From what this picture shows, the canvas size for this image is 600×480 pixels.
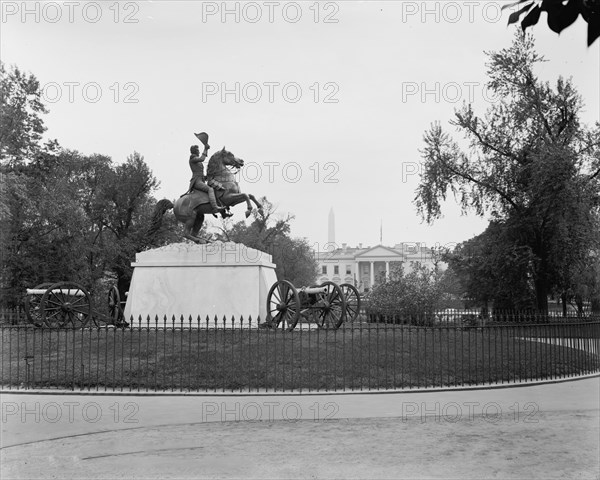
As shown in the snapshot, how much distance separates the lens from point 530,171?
3234cm

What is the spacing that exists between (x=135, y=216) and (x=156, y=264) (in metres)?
32.0

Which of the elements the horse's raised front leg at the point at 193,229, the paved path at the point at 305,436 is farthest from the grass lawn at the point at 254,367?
the horse's raised front leg at the point at 193,229

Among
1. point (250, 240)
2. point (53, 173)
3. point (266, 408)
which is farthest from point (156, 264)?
point (250, 240)

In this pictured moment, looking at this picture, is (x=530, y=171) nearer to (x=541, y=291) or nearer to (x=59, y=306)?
(x=541, y=291)

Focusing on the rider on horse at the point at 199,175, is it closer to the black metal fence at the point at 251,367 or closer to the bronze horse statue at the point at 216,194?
the bronze horse statue at the point at 216,194

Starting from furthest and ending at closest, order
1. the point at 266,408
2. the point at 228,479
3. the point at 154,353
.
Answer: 1. the point at 154,353
2. the point at 266,408
3. the point at 228,479

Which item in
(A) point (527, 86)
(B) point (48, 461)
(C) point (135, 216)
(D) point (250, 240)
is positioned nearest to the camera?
(B) point (48, 461)

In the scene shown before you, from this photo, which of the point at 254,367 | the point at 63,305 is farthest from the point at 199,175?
the point at 254,367

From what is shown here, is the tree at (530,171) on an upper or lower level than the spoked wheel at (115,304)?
upper

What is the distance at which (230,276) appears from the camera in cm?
1909

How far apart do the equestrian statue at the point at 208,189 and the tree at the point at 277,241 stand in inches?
1377

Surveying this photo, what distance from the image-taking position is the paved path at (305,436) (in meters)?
7.01

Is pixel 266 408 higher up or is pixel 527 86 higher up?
pixel 527 86

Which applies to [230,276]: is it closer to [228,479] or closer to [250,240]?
[228,479]
